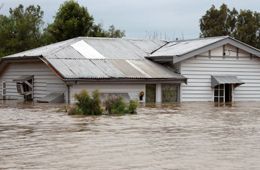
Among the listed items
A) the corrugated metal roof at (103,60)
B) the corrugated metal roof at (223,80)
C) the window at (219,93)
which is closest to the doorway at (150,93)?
the corrugated metal roof at (103,60)

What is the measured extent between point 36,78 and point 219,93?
11728mm

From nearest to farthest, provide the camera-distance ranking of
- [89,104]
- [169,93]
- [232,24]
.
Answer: [89,104], [169,93], [232,24]

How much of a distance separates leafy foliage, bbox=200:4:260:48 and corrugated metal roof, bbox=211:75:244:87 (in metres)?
22.8

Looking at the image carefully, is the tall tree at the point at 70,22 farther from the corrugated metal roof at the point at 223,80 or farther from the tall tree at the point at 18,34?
the corrugated metal roof at the point at 223,80

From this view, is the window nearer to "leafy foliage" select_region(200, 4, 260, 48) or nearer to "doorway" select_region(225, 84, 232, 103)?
"doorway" select_region(225, 84, 232, 103)

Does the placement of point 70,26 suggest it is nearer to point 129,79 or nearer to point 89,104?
point 129,79

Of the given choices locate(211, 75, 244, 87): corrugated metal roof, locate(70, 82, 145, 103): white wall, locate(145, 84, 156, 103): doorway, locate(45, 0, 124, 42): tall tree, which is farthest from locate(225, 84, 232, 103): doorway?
locate(45, 0, 124, 42): tall tree

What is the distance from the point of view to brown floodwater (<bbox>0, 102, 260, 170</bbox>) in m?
12.7

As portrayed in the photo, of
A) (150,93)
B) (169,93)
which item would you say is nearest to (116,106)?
(150,93)

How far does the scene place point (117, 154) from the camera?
13.9 m

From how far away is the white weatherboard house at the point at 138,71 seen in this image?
123 ft

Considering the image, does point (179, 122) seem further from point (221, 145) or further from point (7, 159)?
point (7, 159)

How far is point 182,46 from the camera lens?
43219 millimetres

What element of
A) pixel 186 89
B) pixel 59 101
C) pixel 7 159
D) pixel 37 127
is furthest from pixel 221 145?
pixel 186 89
